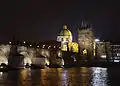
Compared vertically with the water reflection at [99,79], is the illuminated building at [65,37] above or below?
above

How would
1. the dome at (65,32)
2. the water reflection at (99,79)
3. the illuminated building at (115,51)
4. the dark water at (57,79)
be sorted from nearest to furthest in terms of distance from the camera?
the dark water at (57,79)
the water reflection at (99,79)
the dome at (65,32)
the illuminated building at (115,51)

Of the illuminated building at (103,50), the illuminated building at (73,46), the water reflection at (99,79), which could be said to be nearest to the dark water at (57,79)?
the water reflection at (99,79)

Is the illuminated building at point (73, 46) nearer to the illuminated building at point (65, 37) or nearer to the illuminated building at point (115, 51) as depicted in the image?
the illuminated building at point (65, 37)

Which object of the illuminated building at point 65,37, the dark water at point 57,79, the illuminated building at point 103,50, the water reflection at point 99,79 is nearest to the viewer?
the dark water at point 57,79

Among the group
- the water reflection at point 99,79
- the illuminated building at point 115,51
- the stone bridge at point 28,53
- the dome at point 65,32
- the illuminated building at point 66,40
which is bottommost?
the water reflection at point 99,79

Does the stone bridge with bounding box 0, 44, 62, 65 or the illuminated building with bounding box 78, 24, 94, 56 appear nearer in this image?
the stone bridge with bounding box 0, 44, 62, 65

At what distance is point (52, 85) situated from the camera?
41469 millimetres

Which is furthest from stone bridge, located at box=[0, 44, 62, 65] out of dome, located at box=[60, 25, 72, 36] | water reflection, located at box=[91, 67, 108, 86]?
dome, located at box=[60, 25, 72, 36]

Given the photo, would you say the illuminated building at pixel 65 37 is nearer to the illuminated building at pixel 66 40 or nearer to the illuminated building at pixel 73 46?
the illuminated building at pixel 66 40

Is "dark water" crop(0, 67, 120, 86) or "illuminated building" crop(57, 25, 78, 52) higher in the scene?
"illuminated building" crop(57, 25, 78, 52)

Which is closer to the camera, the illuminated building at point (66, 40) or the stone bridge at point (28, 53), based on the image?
the stone bridge at point (28, 53)

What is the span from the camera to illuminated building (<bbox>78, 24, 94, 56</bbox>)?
15238cm

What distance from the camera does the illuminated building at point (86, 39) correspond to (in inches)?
5999

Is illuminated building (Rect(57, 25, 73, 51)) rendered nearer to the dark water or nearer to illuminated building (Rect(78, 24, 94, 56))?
illuminated building (Rect(78, 24, 94, 56))
